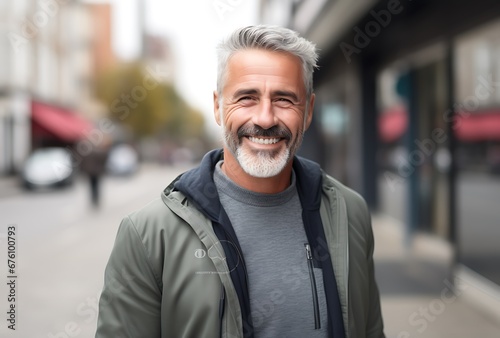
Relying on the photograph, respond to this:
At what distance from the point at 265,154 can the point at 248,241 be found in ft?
0.83

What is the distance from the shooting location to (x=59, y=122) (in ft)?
114

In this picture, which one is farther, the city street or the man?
the city street

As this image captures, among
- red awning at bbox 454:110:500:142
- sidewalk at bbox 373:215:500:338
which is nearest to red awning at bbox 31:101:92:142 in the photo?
sidewalk at bbox 373:215:500:338

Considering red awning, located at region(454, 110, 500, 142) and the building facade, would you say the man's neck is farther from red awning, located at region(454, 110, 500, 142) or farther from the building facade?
red awning, located at region(454, 110, 500, 142)

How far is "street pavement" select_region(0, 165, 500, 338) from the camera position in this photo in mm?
5473

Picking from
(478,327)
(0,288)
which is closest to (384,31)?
(478,327)

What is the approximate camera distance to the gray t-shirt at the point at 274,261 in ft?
5.88

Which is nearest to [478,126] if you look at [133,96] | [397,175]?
[397,175]

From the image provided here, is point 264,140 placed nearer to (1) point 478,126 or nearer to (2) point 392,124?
(1) point 478,126

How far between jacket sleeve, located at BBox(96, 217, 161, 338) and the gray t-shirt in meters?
0.28

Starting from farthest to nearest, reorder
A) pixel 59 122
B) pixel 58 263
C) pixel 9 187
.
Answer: pixel 59 122
pixel 9 187
pixel 58 263

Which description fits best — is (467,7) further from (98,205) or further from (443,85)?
(98,205)

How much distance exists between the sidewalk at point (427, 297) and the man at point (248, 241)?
3.59 m

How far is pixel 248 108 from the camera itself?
1837mm
